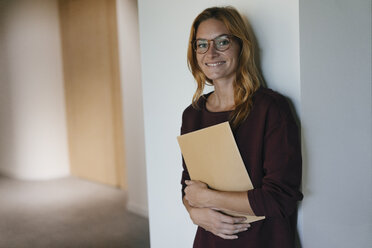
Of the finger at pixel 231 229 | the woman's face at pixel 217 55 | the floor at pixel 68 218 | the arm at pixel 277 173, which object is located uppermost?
the woman's face at pixel 217 55

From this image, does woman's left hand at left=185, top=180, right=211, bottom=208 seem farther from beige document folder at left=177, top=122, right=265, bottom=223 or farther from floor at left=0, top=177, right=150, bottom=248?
floor at left=0, top=177, right=150, bottom=248

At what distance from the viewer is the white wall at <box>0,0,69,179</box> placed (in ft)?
18.9

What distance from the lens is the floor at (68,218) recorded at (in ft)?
11.4

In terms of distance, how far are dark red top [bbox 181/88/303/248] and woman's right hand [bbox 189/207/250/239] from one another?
4 centimetres

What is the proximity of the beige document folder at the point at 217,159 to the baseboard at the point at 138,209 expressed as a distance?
111 inches

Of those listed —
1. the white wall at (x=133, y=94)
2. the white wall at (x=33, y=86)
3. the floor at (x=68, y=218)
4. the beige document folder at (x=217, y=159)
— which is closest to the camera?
the beige document folder at (x=217, y=159)

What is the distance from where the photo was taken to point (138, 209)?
411cm

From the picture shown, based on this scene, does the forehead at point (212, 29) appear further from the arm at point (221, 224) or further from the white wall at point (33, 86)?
the white wall at point (33, 86)

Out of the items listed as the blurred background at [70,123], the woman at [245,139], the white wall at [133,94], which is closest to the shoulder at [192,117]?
the woman at [245,139]

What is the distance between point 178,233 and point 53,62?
4.73 meters

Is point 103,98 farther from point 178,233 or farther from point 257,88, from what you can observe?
point 257,88

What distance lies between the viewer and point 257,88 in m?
1.25

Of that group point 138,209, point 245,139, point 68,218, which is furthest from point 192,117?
point 68,218

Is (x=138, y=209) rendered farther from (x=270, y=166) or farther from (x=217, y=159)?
(x=270, y=166)
